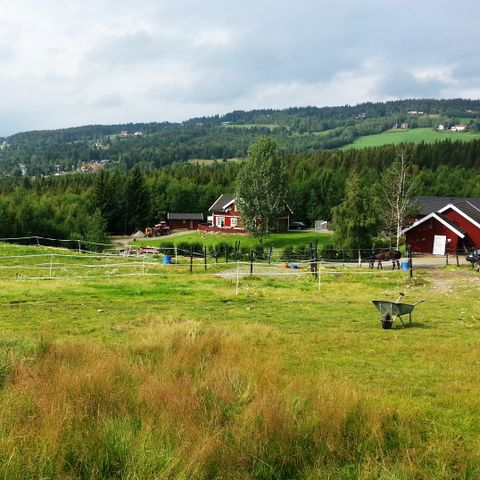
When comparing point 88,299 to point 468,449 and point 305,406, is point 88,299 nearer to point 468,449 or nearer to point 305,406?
point 305,406

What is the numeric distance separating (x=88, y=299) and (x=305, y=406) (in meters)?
14.4

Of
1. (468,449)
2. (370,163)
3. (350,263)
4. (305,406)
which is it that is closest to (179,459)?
(305,406)

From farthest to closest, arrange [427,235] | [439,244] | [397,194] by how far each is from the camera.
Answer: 1. [397,194]
2. [427,235]
3. [439,244]

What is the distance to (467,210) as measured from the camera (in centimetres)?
5003

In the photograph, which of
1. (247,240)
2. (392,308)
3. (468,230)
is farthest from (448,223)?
(392,308)

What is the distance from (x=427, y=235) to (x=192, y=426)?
48.1 meters

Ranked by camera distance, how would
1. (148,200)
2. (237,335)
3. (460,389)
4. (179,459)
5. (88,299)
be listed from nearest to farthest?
→ 1. (179,459)
2. (460,389)
3. (237,335)
4. (88,299)
5. (148,200)

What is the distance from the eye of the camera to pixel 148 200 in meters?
97.7

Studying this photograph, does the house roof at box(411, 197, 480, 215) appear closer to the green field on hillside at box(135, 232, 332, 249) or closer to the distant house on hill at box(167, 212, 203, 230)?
the green field on hillside at box(135, 232, 332, 249)

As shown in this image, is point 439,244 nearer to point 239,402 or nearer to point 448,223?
point 448,223

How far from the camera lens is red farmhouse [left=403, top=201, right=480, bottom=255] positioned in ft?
157

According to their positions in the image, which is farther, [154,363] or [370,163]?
[370,163]

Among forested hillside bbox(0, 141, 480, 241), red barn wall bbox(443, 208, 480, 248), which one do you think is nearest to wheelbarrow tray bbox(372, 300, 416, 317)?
red barn wall bbox(443, 208, 480, 248)

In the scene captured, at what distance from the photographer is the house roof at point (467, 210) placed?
48.5m
